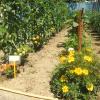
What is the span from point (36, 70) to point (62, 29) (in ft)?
32.9

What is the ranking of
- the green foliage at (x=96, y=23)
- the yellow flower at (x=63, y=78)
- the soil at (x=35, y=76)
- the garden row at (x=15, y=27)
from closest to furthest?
the yellow flower at (x=63, y=78) → the soil at (x=35, y=76) → the garden row at (x=15, y=27) → the green foliage at (x=96, y=23)

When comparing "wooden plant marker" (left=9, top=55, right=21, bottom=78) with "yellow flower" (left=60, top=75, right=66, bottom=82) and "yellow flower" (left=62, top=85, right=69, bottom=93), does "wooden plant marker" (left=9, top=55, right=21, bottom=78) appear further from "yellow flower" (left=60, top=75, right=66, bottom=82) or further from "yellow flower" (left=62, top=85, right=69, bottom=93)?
"yellow flower" (left=62, top=85, right=69, bottom=93)

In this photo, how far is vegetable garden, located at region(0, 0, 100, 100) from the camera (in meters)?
7.46

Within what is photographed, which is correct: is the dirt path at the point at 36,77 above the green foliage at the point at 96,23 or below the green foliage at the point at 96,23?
below

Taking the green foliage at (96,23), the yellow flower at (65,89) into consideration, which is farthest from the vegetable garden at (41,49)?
the green foliage at (96,23)

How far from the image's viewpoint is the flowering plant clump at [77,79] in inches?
291

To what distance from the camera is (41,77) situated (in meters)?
9.04

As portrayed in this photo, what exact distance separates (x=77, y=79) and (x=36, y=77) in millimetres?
1869

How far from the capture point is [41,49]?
→ 12.1 m

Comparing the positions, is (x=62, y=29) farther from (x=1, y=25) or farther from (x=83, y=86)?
(x=83, y=86)

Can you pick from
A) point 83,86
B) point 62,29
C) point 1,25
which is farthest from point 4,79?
point 62,29

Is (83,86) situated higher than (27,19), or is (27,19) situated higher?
(27,19)

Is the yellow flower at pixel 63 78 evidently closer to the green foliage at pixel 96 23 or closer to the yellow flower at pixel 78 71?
the yellow flower at pixel 78 71

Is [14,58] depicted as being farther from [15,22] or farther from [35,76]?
[15,22]
